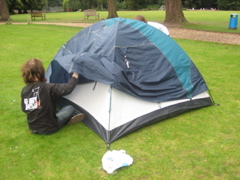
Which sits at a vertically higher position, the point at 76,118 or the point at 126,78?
the point at 126,78

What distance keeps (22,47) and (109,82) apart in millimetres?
8762

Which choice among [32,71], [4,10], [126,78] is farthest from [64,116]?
[4,10]

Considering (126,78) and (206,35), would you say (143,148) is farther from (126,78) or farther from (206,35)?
(206,35)

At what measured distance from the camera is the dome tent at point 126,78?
3.85 m

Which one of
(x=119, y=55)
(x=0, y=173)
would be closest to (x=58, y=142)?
(x=0, y=173)

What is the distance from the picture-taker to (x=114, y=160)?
319 cm

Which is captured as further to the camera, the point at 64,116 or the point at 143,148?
the point at 64,116

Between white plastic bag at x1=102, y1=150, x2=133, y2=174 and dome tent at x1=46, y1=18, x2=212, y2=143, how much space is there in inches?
18.2

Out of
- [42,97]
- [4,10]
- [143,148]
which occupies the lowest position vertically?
[143,148]

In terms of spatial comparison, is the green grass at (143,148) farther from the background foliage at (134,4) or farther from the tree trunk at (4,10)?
the background foliage at (134,4)

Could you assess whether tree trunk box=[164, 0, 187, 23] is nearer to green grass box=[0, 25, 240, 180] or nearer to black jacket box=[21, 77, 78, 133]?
green grass box=[0, 25, 240, 180]

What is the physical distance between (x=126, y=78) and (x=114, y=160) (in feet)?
4.33

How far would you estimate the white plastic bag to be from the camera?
10.3 ft

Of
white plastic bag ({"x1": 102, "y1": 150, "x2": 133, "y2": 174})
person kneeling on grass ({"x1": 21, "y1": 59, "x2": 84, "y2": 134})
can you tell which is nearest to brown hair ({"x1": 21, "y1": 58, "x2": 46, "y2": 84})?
person kneeling on grass ({"x1": 21, "y1": 59, "x2": 84, "y2": 134})
